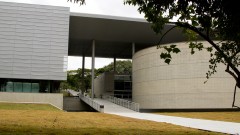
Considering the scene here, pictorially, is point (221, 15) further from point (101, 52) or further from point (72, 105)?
point (101, 52)

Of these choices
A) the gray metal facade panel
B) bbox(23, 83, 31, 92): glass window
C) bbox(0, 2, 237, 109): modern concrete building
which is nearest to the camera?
bbox(0, 2, 237, 109): modern concrete building

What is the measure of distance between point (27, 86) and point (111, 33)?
13.5m

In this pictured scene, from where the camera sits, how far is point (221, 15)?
20.5 feet

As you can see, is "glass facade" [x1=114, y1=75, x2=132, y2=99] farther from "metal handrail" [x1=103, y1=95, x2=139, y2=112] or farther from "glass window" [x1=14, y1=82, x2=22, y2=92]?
"glass window" [x1=14, y1=82, x2=22, y2=92]

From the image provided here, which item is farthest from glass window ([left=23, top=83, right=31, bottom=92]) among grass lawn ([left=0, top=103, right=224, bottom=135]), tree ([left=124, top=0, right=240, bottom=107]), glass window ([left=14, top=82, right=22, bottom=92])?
tree ([left=124, top=0, right=240, bottom=107])

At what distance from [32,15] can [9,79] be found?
8.97 metres

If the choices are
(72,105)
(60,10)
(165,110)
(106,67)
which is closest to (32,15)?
(60,10)

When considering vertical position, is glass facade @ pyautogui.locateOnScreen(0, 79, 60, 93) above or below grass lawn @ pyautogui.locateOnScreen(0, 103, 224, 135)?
above

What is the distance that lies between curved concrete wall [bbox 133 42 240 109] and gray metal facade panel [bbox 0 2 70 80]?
459 inches

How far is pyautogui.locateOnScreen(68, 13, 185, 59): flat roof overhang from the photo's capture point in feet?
142

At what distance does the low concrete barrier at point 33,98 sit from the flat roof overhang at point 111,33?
32.3ft

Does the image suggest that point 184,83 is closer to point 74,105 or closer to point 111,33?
point 111,33

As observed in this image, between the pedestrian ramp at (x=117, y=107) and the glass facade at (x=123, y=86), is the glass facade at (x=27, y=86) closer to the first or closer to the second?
the pedestrian ramp at (x=117, y=107)

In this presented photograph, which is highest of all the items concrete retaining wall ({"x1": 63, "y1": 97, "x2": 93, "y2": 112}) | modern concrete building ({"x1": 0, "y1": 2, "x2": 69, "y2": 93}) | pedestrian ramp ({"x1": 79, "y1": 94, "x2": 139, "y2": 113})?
modern concrete building ({"x1": 0, "y1": 2, "x2": 69, "y2": 93})
